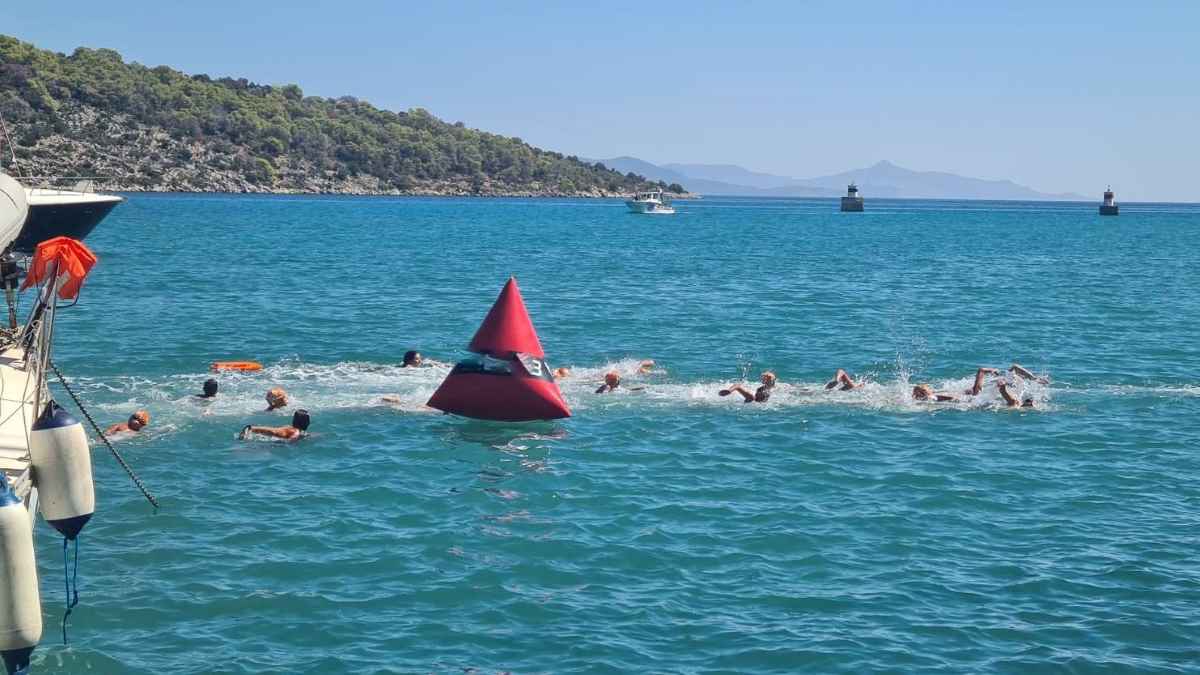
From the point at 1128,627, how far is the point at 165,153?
176887 millimetres

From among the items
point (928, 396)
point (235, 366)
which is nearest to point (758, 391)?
point (928, 396)

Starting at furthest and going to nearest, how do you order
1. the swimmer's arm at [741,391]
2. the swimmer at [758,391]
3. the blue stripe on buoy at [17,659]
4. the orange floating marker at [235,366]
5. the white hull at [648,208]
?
the white hull at [648,208] < the orange floating marker at [235,366] < the swimmer's arm at [741,391] < the swimmer at [758,391] < the blue stripe on buoy at [17,659]

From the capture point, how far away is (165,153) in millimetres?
175125

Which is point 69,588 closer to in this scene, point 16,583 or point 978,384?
point 16,583

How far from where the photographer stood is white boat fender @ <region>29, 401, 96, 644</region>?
13.4 metres

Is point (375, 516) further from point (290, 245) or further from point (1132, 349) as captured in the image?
point (290, 245)

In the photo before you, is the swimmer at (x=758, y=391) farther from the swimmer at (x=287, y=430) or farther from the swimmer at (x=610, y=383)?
the swimmer at (x=287, y=430)

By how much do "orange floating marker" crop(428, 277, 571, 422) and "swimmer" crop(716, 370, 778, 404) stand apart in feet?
14.5

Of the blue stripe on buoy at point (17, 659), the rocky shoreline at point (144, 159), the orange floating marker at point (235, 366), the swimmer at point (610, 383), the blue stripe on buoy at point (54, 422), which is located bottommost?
the blue stripe on buoy at point (17, 659)

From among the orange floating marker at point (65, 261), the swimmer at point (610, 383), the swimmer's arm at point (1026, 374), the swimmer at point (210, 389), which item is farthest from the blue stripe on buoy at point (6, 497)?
the swimmer's arm at point (1026, 374)

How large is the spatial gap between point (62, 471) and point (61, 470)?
0.05 ft

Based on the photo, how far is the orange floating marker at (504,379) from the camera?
77.5 ft

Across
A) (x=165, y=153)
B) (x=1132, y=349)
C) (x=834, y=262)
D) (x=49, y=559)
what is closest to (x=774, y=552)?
(x=49, y=559)

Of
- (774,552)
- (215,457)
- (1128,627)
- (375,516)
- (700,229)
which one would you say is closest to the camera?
(1128,627)
